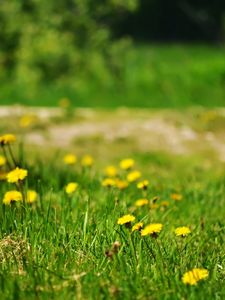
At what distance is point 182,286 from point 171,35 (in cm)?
3123

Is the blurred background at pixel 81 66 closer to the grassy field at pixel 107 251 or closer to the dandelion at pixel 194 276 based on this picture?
the grassy field at pixel 107 251

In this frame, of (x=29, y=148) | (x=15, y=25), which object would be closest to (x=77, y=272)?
(x=29, y=148)

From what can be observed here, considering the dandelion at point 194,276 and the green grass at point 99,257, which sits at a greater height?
the dandelion at point 194,276

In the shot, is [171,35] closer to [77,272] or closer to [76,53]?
[76,53]

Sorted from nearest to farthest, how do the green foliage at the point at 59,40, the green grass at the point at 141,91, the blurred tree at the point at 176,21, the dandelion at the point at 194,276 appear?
the dandelion at the point at 194,276, the green foliage at the point at 59,40, the green grass at the point at 141,91, the blurred tree at the point at 176,21

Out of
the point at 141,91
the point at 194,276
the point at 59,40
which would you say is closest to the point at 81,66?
the point at 59,40

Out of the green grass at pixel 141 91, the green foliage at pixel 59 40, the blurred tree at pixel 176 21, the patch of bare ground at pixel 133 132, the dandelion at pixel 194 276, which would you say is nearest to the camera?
the dandelion at pixel 194 276

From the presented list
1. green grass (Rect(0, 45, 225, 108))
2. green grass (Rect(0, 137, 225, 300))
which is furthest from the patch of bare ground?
green grass (Rect(0, 137, 225, 300))

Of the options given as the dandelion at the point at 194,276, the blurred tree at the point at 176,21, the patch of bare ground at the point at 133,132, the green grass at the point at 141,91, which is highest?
the dandelion at the point at 194,276

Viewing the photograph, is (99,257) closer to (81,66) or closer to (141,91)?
(81,66)

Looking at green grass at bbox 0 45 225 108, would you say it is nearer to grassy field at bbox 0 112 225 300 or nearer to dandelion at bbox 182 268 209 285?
grassy field at bbox 0 112 225 300

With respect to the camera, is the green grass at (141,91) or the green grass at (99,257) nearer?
the green grass at (99,257)

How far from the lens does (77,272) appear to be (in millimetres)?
2574

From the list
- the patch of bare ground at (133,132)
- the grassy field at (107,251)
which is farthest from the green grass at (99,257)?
the patch of bare ground at (133,132)
